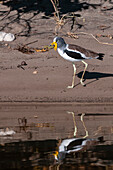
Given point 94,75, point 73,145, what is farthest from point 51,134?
point 94,75

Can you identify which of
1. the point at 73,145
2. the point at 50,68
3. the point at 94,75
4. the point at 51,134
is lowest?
the point at 94,75

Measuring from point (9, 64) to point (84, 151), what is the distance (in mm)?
5045

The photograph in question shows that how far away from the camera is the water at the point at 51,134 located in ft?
15.9

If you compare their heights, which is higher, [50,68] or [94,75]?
[50,68]

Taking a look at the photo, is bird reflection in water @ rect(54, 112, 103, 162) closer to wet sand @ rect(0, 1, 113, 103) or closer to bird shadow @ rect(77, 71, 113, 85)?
wet sand @ rect(0, 1, 113, 103)

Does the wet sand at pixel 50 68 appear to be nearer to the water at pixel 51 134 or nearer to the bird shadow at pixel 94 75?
the bird shadow at pixel 94 75

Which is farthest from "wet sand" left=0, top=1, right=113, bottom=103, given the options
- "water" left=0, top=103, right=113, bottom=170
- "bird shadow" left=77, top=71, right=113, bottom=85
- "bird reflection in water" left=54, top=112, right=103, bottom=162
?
"bird reflection in water" left=54, top=112, right=103, bottom=162

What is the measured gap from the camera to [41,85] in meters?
9.17

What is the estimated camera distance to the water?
4859mm

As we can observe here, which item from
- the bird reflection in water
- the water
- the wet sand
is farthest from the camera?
the wet sand

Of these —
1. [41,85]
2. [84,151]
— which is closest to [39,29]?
[41,85]

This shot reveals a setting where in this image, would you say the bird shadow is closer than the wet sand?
No

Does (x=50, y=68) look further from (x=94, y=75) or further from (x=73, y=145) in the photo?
(x=73, y=145)

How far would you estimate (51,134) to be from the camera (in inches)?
241
